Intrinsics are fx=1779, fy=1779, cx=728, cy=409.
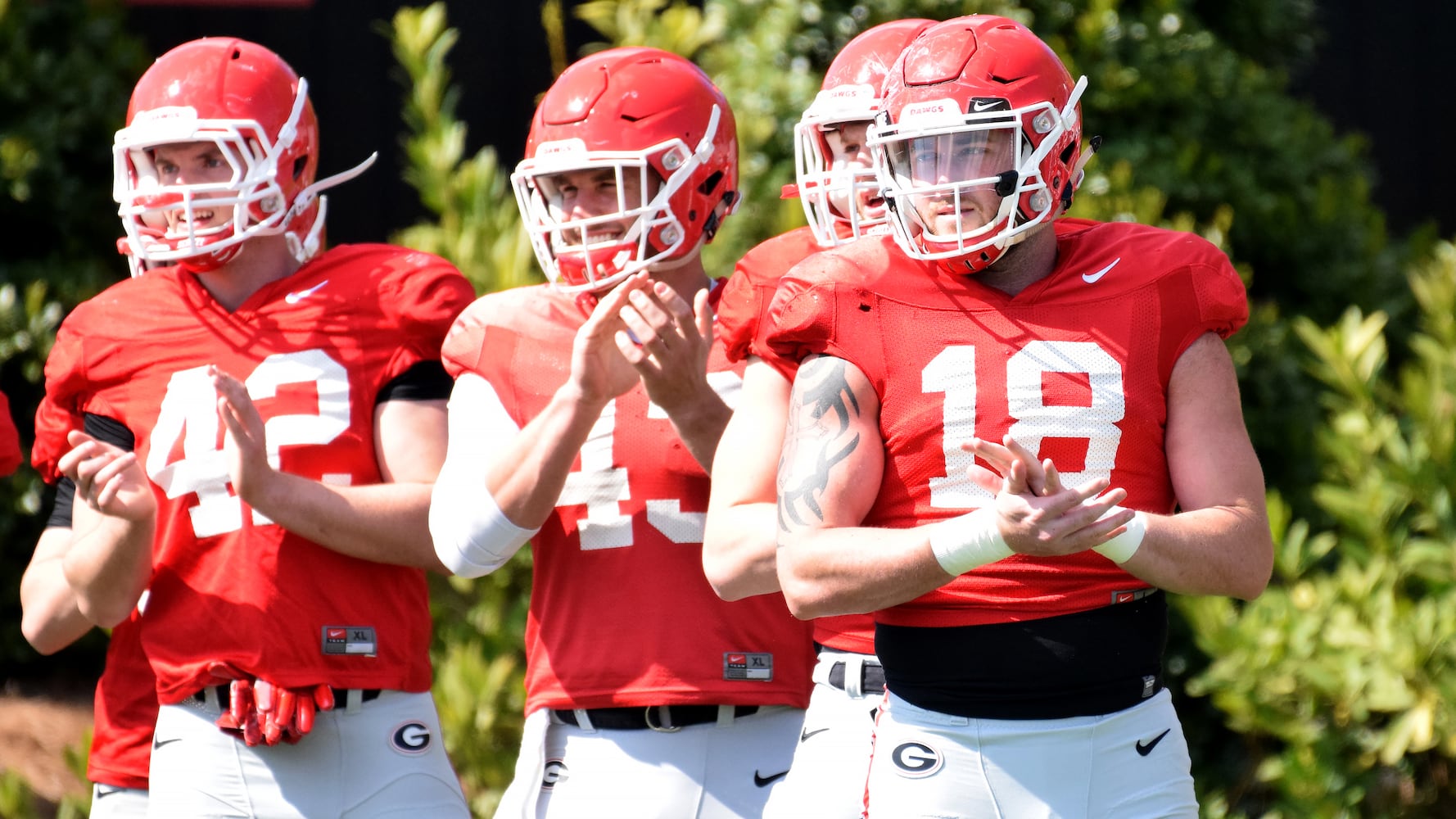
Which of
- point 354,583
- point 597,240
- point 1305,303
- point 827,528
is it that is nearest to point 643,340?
point 597,240

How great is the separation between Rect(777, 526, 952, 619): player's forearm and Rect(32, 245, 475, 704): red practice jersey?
1025 mm

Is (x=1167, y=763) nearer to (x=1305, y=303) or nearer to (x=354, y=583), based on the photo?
(x=354, y=583)

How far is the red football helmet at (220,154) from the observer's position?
317 centimetres

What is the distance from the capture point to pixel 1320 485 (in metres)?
4.58

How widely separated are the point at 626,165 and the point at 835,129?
42 centimetres

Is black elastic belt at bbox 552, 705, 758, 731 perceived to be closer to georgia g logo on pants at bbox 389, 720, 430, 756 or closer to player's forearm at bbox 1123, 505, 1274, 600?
georgia g logo on pants at bbox 389, 720, 430, 756

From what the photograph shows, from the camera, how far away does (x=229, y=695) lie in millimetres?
3088

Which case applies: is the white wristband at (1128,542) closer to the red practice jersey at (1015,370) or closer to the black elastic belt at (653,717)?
the red practice jersey at (1015,370)

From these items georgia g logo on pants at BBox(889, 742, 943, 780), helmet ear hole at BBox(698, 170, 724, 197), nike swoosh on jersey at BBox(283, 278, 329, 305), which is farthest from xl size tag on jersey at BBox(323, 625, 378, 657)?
georgia g logo on pants at BBox(889, 742, 943, 780)

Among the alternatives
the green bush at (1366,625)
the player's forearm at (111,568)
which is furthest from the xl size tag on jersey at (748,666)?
the green bush at (1366,625)

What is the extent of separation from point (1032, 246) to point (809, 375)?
1.24 ft

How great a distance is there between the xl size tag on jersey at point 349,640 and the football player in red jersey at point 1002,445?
3.26 feet

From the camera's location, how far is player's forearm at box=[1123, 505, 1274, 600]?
2293mm

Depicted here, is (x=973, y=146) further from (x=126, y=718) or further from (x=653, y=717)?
(x=126, y=718)
